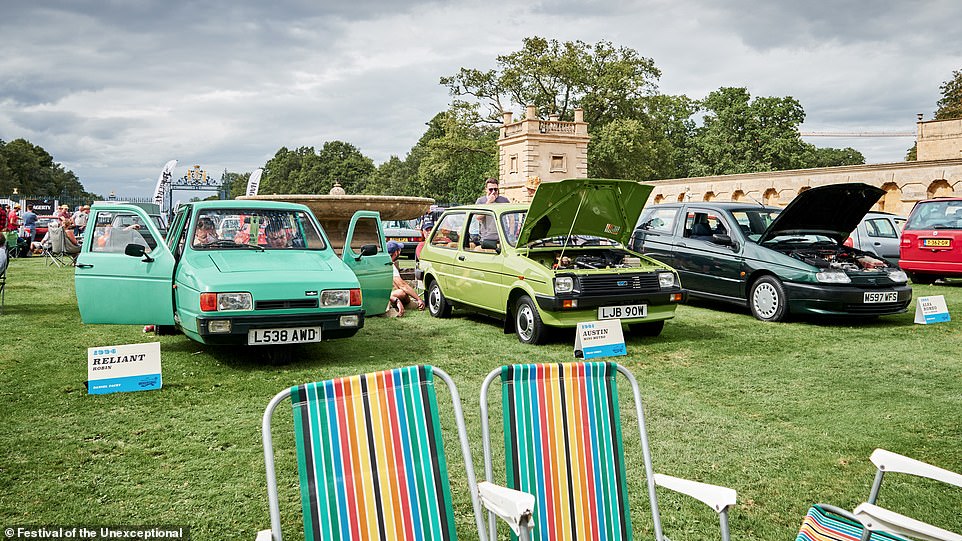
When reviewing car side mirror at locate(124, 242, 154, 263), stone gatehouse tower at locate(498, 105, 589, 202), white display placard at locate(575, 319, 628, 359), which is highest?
stone gatehouse tower at locate(498, 105, 589, 202)

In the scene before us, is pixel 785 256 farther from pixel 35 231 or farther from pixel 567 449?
pixel 35 231

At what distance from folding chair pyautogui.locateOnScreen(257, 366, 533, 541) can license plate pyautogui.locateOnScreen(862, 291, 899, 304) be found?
8.74 meters

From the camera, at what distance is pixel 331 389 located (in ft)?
8.84

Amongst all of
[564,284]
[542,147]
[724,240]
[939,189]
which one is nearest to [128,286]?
[564,284]

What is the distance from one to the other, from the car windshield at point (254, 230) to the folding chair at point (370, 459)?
561 centimetres

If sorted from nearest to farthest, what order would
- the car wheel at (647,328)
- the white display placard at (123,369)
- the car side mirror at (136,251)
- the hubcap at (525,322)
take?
the white display placard at (123,369) < the car side mirror at (136,251) < the hubcap at (525,322) < the car wheel at (647,328)

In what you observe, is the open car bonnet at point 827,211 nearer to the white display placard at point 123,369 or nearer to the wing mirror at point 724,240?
the wing mirror at point 724,240

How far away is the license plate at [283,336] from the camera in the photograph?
6855mm

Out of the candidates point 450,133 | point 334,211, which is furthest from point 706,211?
point 450,133

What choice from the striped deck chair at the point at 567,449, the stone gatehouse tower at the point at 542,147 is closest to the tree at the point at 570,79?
the stone gatehouse tower at the point at 542,147

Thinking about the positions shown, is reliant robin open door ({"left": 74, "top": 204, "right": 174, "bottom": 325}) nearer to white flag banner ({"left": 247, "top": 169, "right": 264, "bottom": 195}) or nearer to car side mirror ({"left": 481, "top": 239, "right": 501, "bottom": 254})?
car side mirror ({"left": 481, "top": 239, "right": 501, "bottom": 254})

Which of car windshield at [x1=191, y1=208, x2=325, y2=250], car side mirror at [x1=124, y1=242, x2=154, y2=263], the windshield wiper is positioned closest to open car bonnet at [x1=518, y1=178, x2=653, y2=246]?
car windshield at [x1=191, y1=208, x2=325, y2=250]

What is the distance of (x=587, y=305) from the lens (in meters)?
8.31

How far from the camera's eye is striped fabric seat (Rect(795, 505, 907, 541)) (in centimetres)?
261
